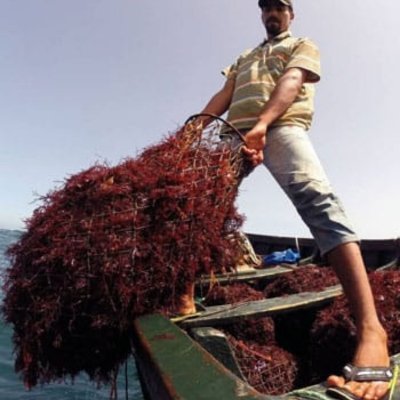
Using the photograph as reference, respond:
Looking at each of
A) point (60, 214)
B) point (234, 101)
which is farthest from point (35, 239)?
point (234, 101)

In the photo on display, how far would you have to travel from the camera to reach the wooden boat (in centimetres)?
117

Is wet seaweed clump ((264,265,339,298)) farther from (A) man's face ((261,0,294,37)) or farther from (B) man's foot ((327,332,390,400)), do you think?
(A) man's face ((261,0,294,37))

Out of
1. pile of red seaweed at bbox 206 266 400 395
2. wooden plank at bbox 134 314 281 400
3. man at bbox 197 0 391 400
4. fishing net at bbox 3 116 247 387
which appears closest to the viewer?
wooden plank at bbox 134 314 281 400

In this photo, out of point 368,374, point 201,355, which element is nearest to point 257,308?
point 368,374

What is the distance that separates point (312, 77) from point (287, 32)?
66 cm

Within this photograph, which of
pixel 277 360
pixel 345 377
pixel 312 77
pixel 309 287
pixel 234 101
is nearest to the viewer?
pixel 345 377

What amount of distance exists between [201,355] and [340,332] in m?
1.69

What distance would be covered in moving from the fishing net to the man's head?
5.19 ft

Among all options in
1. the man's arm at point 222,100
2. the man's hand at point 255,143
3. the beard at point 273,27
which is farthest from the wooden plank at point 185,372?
the beard at point 273,27

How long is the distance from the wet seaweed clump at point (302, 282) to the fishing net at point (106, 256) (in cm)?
155

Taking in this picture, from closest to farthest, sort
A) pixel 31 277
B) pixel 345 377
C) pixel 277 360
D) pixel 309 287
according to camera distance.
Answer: pixel 345 377, pixel 31 277, pixel 277 360, pixel 309 287

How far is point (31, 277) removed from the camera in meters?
2.25

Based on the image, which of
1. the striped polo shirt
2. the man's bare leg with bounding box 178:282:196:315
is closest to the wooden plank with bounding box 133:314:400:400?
the man's bare leg with bounding box 178:282:196:315

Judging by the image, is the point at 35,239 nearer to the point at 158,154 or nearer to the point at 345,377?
the point at 158,154
